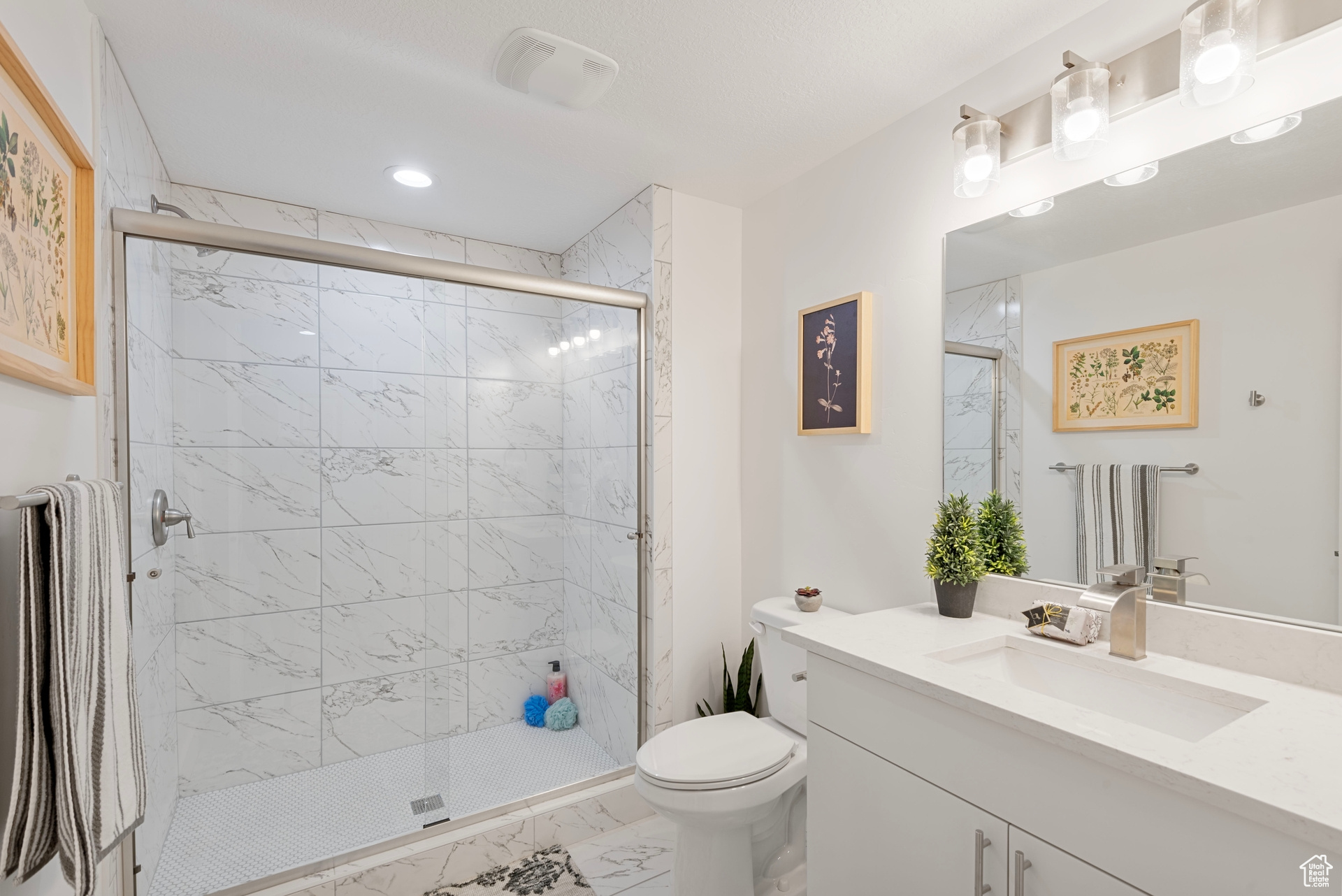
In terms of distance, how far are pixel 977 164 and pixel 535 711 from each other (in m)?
2.42

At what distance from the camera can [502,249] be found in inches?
117

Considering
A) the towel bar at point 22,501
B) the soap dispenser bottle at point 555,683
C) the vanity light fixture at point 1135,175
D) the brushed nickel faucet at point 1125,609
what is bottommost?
the soap dispenser bottle at point 555,683

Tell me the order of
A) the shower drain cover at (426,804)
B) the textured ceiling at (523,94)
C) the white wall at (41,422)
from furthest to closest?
the shower drain cover at (426,804)
the textured ceiling at (523,94)
the white wall at (41,422)

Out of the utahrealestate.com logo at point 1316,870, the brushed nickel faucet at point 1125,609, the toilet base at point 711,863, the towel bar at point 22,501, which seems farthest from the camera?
the toilet base at point 711,863

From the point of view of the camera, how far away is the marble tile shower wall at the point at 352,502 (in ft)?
6.26

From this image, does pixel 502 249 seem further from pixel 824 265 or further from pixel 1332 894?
pixel 1332 894

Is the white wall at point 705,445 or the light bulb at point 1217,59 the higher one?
the light bulb at point 1217,59

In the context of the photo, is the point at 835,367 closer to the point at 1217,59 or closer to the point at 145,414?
the point at 1217,59

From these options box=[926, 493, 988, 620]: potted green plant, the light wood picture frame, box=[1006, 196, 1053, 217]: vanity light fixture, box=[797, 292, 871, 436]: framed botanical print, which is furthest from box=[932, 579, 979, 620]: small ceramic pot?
the light wood picture frame

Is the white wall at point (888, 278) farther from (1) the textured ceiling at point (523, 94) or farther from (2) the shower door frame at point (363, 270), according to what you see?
(2) the shower door frame at point (363, 270)

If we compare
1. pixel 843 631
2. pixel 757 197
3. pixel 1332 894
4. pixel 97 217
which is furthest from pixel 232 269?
pixel 1332 894

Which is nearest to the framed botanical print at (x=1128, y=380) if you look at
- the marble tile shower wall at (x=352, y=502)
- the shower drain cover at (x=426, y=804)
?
the marble tile shower wall at (x=352, y=502)

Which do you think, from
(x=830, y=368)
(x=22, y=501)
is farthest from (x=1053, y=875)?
(x=22, y=501)

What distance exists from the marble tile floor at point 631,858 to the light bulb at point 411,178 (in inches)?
93.8
